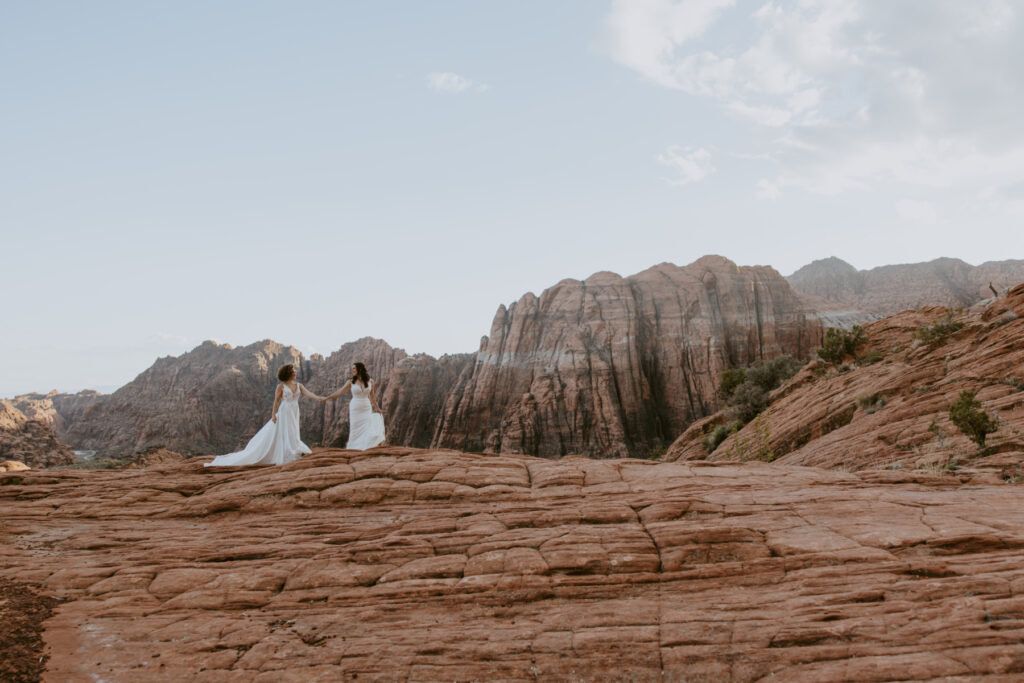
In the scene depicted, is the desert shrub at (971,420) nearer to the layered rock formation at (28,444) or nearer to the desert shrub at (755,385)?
the desert shrub at (755,385)

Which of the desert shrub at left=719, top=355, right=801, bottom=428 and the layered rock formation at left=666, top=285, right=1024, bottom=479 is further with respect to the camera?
the desert shrub at left=719, top=355, right=801, bottom=428

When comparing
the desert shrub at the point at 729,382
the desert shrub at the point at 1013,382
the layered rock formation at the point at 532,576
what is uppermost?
the desert shrub at the point at 729,382

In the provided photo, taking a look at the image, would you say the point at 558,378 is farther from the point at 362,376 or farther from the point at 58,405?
the point at 58,405

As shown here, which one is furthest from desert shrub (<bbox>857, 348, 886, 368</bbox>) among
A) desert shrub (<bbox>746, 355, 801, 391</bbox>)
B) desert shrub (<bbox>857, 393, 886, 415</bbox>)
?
desert shrub (<bbox>746, 355, 801, 391</bbox>)

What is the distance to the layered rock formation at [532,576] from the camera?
586 centimetres

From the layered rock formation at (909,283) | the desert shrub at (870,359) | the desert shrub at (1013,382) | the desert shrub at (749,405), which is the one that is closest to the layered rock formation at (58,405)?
the desert shrub at (749,405)

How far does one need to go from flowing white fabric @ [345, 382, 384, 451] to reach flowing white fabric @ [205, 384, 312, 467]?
1467 millimetres

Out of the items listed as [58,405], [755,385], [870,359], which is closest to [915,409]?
[870,359]

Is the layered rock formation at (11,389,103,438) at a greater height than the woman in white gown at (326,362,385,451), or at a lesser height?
greater

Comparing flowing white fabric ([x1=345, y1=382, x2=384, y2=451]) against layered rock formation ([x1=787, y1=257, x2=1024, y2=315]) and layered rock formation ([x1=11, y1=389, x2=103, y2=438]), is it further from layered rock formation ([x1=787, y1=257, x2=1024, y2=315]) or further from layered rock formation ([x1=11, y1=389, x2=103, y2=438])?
layered rock formation ([x1=787, y1=257, x2=1024, y2=315])

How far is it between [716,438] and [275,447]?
63.4ft

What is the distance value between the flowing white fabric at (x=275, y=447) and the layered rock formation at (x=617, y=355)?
43540 millimetres

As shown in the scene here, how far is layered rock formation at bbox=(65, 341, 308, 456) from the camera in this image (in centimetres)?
6838

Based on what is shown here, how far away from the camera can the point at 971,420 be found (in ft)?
35.8
